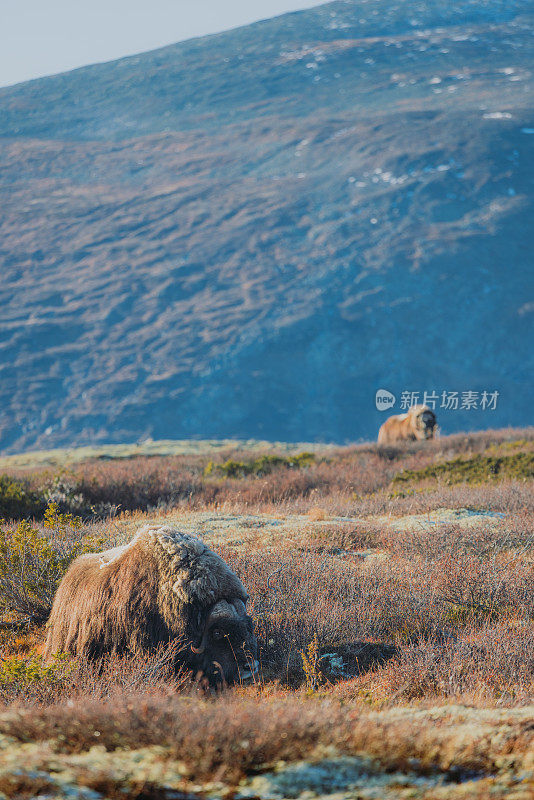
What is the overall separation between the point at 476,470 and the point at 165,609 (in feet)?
44.8

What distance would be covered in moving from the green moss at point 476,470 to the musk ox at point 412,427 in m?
6.65

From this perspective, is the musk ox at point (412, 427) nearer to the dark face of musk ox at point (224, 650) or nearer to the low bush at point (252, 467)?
the low bush at point (252, 467)

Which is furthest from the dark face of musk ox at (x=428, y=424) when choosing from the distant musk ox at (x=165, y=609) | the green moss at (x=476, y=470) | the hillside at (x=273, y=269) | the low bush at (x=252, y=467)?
the hillside at (x=273, y=269)

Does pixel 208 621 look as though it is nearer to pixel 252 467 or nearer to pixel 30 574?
pixel 30 574

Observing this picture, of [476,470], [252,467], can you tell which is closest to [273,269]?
[252,467]

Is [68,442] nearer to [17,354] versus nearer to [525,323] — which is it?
[17,354]

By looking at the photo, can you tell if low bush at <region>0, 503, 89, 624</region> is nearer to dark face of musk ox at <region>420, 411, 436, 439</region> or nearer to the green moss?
the green moss

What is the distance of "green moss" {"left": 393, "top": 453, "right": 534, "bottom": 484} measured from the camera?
58.5ft

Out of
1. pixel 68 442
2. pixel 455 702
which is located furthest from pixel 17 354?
pixel 455 702

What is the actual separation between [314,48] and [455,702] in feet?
703

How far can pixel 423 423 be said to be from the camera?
26.8 m

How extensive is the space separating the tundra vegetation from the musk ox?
28.9ft

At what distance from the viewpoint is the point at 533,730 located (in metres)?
3.79

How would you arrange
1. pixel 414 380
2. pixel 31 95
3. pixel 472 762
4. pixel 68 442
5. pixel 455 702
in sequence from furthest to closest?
pixel 31 95 < pixel 414 380 < pixel 68 442 < pixel 455 702 < pixel 472 762
